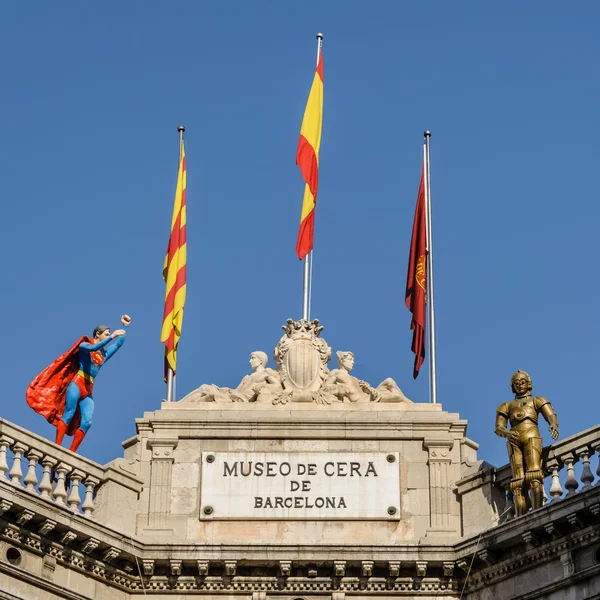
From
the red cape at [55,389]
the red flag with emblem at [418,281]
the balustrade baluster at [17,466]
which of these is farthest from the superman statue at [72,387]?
the red flag with emblem at [418,281]

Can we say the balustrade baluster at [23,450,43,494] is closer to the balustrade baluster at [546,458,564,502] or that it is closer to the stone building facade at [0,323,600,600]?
the stone building facade at [0,323,600,600]

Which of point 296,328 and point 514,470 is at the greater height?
point 296,328

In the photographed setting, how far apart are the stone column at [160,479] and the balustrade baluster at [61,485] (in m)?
1.64

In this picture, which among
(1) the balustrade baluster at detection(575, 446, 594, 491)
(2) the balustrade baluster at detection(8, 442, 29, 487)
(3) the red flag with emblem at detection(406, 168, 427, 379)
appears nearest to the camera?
(1) the balustrade baluster at detection(575, 446, 594, 491)

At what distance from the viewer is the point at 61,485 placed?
3108 cm

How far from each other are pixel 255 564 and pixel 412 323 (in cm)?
643

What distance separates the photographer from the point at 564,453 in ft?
100

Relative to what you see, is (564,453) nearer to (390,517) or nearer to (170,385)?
(390,517)

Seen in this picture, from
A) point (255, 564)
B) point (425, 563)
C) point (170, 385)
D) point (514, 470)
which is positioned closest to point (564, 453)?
point (514, 470)

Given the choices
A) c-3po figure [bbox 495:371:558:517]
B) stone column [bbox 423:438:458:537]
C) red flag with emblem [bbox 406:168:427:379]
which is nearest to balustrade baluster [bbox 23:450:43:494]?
stone column [bbox 423:438:458:537]

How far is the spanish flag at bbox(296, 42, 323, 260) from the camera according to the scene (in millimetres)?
36344

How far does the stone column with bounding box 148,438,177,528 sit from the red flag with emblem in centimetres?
511

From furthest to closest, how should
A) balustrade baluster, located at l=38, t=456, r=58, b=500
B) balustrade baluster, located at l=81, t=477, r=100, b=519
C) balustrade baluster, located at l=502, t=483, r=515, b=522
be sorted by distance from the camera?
balustrade baluster, located at l=81, t=477, r=100, b=519 → balustrade baluster, located at l=502, t=483, r=515, b=522 → balustrade baluster, located at l=38, t=456, r=58, b=500

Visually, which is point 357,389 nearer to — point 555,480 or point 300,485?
point 300,485
